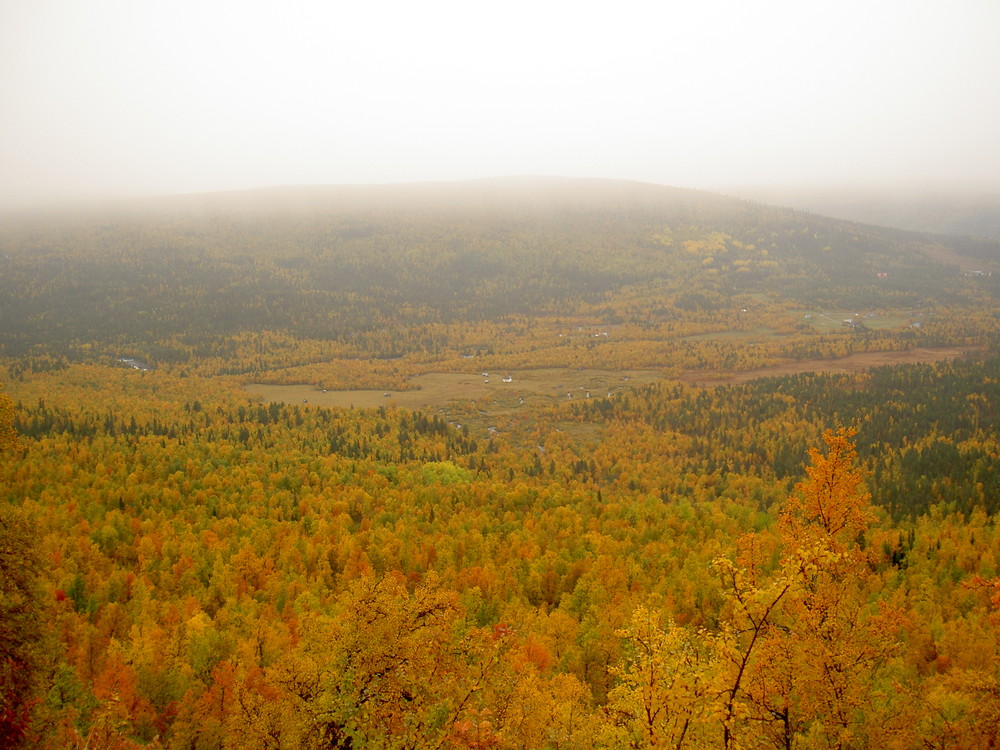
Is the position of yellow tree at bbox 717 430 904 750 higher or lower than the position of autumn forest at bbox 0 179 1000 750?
higher

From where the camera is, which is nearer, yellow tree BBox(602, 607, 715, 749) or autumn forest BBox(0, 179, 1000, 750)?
yellow tree BBox(602, 607, 715, 749)

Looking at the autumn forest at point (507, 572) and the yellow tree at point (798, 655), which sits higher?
the yellow tree at point (798, 655)

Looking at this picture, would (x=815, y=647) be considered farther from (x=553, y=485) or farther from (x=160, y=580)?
(x=553, y=485)

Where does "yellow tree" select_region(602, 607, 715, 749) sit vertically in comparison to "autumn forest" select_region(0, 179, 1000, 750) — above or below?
above

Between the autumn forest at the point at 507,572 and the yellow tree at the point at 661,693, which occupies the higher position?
the yellow tree at the point at 661,693

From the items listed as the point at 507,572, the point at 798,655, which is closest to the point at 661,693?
the point at 798,655

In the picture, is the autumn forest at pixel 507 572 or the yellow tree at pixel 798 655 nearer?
the yellow tree at pixel 798 655

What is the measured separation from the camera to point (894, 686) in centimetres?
4116

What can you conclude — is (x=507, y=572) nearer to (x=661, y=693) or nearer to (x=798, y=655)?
(x=798, y=655)

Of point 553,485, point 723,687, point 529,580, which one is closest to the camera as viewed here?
point 723,687

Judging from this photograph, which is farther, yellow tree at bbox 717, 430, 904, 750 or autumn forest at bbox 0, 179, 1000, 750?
autumn forest at bbox 0, 179, 1000, 750

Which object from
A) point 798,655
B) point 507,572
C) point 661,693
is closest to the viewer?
point 661,693

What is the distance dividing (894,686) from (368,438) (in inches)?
4711

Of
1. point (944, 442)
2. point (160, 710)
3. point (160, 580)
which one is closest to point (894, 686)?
point (160, 710)
